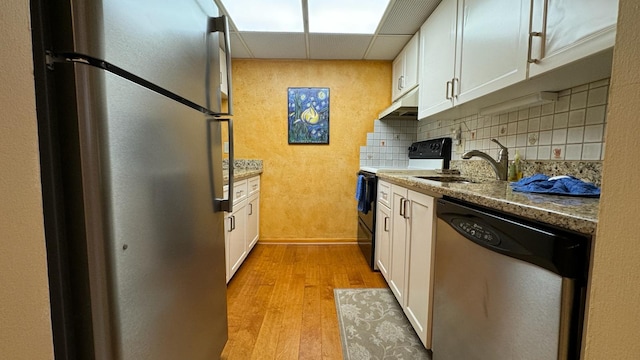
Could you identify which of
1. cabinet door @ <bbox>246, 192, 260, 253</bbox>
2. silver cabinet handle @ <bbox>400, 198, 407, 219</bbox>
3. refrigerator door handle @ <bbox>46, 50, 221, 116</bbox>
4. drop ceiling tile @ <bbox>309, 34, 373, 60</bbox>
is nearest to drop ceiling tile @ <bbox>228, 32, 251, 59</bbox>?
drop ceiling tile @ <bbox>309, 34, 373, 60</bbox>

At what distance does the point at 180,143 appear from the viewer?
2.78 feet

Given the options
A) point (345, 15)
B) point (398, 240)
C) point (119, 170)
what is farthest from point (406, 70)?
point (119, 170)

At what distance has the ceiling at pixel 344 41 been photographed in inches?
80.1

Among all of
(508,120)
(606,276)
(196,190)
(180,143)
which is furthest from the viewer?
(508,120)

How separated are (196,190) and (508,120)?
178 centimetres

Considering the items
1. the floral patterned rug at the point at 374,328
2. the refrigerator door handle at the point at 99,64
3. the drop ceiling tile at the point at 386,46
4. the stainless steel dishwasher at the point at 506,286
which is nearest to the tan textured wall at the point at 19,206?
the refrigerator door handle at the point at 99,64

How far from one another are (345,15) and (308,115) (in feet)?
3.84


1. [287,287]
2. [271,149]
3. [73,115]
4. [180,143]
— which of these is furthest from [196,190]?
[271,149]

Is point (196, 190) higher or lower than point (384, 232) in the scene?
higher

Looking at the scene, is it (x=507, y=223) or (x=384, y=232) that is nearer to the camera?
(x=507, y=223)

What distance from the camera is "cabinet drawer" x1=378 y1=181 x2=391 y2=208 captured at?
1.95 m

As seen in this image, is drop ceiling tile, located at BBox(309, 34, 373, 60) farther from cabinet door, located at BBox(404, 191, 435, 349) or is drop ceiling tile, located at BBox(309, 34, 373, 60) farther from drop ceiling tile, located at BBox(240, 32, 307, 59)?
cabinet door, located at BBox(404, 191, 435, 349)

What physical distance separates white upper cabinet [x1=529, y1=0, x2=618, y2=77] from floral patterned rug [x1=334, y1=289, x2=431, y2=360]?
144 centimetres

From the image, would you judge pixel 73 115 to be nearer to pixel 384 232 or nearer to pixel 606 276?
pixel 606 276
